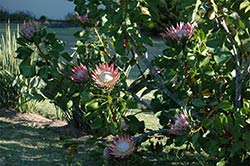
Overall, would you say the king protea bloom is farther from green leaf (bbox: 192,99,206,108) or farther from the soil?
the soil

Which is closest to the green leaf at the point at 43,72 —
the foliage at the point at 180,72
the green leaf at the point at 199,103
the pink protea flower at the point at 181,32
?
the foliage at the point at 180,72

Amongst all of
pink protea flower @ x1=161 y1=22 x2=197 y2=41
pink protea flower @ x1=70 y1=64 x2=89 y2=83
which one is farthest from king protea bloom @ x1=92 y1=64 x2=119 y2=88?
pink protea flower @ x1=161 y1=22 x2=197 y2=41

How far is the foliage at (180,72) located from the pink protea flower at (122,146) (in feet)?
0.19

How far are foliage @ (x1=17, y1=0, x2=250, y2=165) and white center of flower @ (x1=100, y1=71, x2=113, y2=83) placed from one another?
10 centimetres

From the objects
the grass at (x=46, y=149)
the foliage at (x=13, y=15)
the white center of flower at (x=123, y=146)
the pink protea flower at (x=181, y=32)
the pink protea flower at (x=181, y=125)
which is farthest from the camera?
the foliage at (x=13, y=15)

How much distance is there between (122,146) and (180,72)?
0.54m

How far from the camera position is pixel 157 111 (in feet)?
12.1

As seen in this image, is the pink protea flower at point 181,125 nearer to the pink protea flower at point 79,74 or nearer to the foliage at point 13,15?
the pink protea flower at point 79,74

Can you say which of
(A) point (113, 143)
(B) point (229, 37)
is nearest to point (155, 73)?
(A) point (113, 143)

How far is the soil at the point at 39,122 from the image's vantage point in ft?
16.4

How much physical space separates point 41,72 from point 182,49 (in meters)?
0.89

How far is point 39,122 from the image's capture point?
217 inches

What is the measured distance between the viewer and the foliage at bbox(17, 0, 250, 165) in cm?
285

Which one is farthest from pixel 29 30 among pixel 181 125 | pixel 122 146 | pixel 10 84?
pixel 10 84
